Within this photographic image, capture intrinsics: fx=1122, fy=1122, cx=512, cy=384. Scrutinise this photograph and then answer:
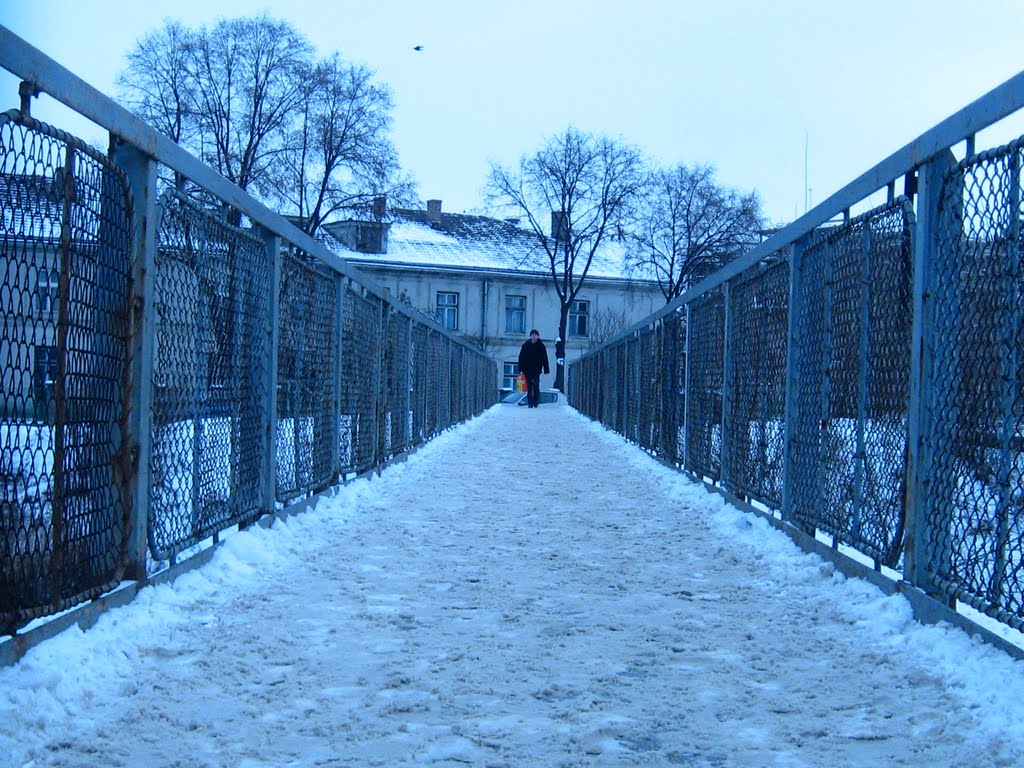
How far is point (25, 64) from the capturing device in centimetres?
293

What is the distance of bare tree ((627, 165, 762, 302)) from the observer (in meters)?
46.6

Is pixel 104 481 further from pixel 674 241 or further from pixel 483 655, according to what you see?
pixel 674 241

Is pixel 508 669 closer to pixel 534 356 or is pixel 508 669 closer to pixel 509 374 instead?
pixel 534 356

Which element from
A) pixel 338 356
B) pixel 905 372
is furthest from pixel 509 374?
pixel 905 372

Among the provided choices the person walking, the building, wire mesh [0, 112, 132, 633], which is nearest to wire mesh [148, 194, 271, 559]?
wire mesh [0, 112, 132, 633]

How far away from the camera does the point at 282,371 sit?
6293mm

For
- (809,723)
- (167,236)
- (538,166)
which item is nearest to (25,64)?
(167,236)

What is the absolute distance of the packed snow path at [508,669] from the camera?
2787 mm

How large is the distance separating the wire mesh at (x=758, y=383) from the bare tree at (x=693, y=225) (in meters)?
39.2

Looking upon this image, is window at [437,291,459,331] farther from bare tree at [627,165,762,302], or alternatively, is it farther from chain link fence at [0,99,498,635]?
chain link fence at [0,99,498,635]

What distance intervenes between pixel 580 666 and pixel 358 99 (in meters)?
31.8

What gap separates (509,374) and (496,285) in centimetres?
428

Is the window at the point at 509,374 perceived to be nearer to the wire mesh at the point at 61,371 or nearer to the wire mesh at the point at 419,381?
the wire mesh at the point at 419,381

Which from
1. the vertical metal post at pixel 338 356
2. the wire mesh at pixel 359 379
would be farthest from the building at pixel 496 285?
the vertical metal post at pixel 338 356
